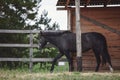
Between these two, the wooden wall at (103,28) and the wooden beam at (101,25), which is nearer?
the wooden beam at (101,25)

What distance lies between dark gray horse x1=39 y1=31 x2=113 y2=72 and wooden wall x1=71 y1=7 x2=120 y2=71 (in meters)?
0.73

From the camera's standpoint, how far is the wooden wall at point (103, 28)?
A: 16984 millimetres

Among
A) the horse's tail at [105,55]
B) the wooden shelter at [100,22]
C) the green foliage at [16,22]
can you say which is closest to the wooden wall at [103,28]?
the wooden shelter at [100,22]

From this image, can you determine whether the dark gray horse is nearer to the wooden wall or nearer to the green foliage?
the wooden wall

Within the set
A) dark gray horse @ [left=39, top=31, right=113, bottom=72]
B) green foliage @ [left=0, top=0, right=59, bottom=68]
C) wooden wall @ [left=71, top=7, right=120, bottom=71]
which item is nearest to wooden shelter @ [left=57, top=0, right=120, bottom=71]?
wooden wall @ [left=71, top=7, right=120, bottom=71]

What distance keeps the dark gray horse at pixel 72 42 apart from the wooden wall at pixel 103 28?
73 centimetres

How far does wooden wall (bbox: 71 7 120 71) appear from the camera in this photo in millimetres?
16984

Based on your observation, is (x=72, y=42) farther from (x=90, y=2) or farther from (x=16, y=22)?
(x=16, y=22)

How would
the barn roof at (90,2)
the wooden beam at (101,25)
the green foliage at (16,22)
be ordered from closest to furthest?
the wooden beam at (101,25)
the barn roof at (90,2)
the green foliage at (16,22)

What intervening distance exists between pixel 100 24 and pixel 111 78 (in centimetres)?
479

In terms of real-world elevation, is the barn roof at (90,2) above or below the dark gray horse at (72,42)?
above

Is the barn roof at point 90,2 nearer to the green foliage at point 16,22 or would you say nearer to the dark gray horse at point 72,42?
the dark gray horse at point 72,42

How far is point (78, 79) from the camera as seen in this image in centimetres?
1160

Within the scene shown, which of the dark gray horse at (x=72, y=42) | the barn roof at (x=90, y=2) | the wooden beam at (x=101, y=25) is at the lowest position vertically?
the dark gray horse at (x=72, y=42)
